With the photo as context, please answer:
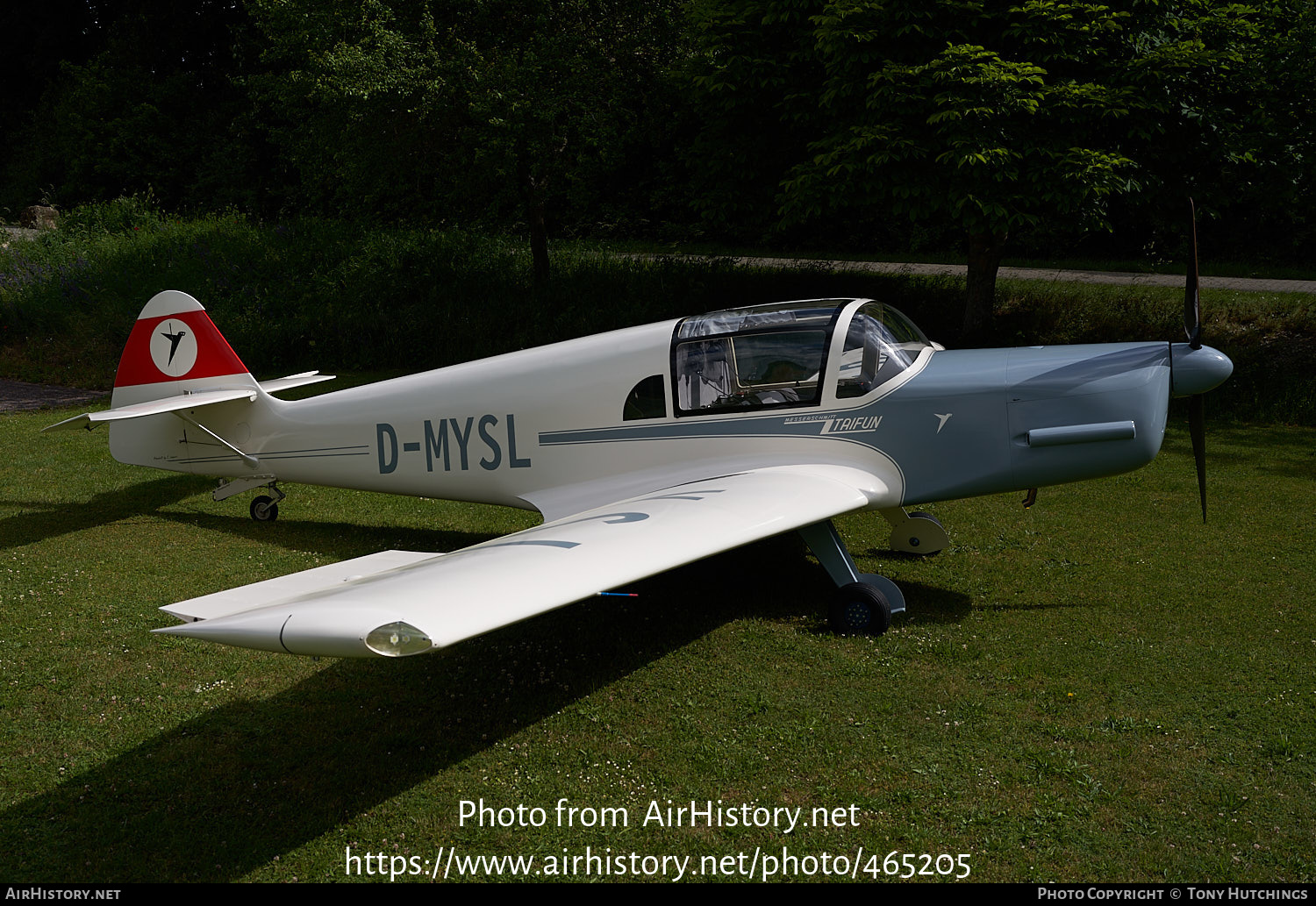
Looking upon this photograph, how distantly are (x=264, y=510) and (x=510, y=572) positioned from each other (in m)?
5.89

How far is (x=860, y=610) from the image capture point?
20.1 ft

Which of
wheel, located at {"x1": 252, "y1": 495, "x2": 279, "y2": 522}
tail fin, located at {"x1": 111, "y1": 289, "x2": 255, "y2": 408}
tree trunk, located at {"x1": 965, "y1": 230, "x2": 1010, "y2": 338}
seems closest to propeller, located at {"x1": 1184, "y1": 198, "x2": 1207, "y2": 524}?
tree trunk, located at {"x1": 965, "y1": 230, "x2": 1010, "y2": 338}

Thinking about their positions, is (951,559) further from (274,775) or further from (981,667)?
(274,775)

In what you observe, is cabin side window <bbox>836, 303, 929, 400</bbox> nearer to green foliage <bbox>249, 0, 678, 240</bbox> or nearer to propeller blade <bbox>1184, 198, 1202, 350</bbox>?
propeller blade <bbox>1184, 198, 1202, 350</bbox>

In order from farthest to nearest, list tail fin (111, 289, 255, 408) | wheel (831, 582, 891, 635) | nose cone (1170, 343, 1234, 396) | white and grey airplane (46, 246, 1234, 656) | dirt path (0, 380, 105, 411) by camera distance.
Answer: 1. dirt path (0, 380, 105, 411)
2. tail fin (111, 289, 255, 408)
3. nose cone (1170, 343, 1234, 396)
4. wheel (831, 582, 891, 635)
5. white and grey airplane (46, 246, 1234, 656)

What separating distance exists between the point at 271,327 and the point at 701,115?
32.0 feet

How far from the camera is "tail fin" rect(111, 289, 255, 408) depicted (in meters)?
8.70

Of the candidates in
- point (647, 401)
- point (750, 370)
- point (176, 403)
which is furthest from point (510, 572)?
point (176, 403)

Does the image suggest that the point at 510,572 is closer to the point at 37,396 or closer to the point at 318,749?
the point at 318,749

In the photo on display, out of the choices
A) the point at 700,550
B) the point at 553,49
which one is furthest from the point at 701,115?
the point at 700,550

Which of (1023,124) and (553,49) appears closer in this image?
(1023,124)

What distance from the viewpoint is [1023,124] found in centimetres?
1188

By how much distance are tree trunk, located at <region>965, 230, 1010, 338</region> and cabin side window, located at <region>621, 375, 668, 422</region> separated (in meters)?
8.95

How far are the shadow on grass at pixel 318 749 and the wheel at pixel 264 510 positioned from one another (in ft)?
11.4
